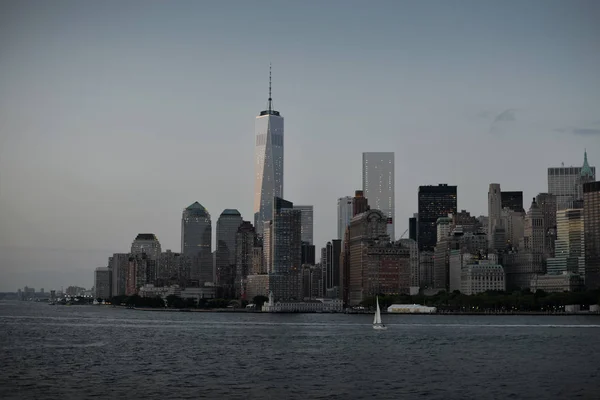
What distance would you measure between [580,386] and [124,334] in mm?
96704

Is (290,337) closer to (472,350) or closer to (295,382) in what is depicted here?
(472,350)

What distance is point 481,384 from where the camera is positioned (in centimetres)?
8356

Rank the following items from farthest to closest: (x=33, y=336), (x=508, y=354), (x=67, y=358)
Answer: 1. (x=33, y=336)
2. (x=508, y=354)
3. (x=67, y=358)

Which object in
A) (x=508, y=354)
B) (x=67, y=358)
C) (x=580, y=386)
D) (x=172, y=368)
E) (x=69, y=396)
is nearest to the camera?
(x=69, y=396)

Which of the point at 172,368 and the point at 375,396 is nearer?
the point at 375,396

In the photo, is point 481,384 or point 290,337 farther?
point 290,337

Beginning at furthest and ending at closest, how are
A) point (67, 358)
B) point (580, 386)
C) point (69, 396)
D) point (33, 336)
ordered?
point (33, 336)
point (67, 358)
point (580, 386)
point (69, 396)

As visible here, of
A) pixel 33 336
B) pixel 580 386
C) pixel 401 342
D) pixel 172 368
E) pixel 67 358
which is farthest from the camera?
pixel 33 336

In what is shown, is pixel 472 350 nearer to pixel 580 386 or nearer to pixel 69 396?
pixel 580 386

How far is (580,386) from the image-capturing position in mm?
82875

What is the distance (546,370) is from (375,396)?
28.6 meters

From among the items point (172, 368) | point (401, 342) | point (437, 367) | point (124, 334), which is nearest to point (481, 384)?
point (437, 367)

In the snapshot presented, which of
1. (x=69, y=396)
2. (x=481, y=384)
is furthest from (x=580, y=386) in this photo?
(x=69, y=396)

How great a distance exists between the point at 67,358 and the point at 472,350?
170 feet
